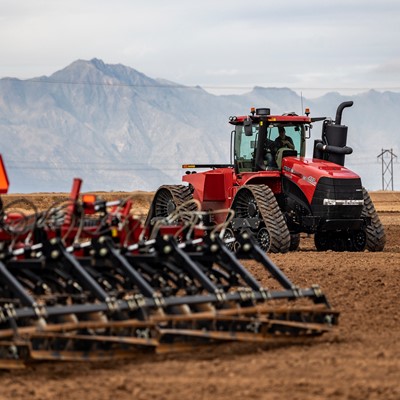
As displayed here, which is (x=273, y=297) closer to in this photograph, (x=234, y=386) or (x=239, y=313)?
(x=239, y=313)

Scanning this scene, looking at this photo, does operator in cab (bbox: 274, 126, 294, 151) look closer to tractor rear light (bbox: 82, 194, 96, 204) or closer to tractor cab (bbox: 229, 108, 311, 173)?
tractor cab (bbox: 229, 108, 311, 173)

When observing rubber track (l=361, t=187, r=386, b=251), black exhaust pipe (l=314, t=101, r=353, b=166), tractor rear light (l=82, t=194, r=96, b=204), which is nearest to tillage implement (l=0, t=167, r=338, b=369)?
tractor rear light (l=82, t=194, r=96, b=204)

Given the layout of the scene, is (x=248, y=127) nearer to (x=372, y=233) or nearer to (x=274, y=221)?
(x=274, y=221)

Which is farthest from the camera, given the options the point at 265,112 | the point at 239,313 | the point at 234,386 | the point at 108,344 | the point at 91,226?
the point at 265,112

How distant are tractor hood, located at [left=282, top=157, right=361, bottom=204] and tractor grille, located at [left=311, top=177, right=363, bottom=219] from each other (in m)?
0.06

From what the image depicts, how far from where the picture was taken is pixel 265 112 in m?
23.2

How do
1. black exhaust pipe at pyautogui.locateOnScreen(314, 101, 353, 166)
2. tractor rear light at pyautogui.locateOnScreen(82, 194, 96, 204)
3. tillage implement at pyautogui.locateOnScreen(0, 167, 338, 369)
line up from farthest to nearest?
1. black exhaust pipe at pyautogui.locateOnScreen(314, 101, 353, 166)
2. tractor rear light at pyautogui.locateOnScreen(82, 194, 96, 204)
3. tillage implement at pyautogui.locateOnScreen(0, 167, 338, 369)

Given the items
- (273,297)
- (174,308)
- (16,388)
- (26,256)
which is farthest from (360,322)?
(16,388)

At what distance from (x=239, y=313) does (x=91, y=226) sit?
2.09m

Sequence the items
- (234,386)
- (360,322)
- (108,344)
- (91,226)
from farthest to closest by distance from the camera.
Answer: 1. (360,322)
2. (91,226)
3. (108,344)
4. (234,386)

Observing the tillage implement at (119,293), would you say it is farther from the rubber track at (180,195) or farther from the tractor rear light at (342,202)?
the rubber track at (180,195)

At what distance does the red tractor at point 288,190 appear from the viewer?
22391 mm

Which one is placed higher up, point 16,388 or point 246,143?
point 246,143

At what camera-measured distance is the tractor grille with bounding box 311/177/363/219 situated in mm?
22328
